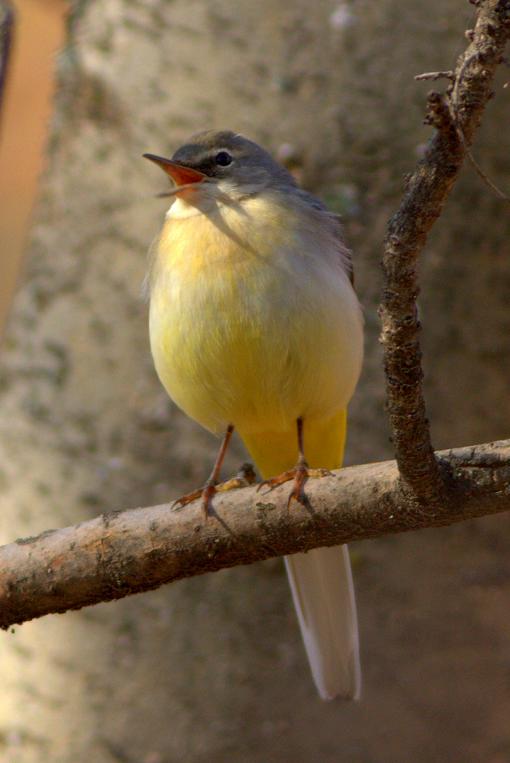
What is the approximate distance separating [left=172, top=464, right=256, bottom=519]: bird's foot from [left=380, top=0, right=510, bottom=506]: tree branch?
560 millimetres

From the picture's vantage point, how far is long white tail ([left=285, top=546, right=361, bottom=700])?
3.07 meters

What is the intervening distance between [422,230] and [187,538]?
3.46 feet

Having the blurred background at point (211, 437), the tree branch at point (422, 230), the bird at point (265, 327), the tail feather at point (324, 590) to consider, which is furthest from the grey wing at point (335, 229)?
the tree branch at point (422, 230)

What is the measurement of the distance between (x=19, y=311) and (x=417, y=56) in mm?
1824

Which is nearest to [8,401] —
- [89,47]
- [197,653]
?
[197,653]

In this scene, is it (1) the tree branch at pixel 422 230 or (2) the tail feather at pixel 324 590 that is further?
(2) the tail feather at pixel 324 590

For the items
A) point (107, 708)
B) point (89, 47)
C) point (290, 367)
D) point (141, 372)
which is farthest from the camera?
point (89, 47)

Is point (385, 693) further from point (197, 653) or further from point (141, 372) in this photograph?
point (141, 372)

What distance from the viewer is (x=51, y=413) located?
12.8 feet

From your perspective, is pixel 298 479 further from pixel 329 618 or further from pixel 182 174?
pixel 182 174

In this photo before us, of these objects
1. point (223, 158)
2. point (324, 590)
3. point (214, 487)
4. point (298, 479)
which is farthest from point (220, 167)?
point (324, 590)

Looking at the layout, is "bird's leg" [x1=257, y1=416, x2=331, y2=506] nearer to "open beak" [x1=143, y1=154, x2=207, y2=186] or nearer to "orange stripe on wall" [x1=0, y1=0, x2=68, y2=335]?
"open beak" [x1=143, y1=154, x2=207, y2=186]

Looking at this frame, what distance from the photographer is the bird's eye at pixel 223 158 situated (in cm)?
315

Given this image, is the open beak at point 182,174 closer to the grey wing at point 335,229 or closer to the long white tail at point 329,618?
the grey wing at point 335,229
